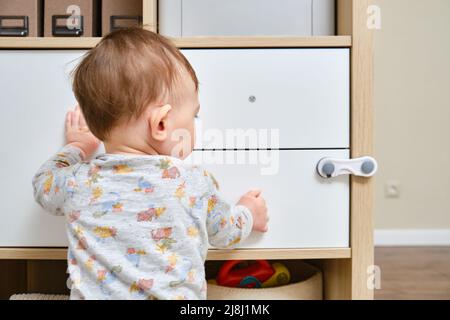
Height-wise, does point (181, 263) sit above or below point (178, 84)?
below

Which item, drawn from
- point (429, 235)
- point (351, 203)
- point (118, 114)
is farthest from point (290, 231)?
point (429, 235)

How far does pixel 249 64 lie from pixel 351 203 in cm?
31

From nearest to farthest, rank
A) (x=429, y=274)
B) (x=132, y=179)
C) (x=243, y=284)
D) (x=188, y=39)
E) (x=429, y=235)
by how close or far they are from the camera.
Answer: (x=132, y=179), (x=188, y=39), (x=243, y=284), (x=429, y=274), (x=429, y=235)

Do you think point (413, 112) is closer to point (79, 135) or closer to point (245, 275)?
point (245, 275)

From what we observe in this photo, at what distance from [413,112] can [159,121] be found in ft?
6.28

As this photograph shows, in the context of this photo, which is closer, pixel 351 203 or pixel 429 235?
pixel 351 203

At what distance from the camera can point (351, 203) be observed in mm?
940

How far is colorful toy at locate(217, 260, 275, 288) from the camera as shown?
114cm

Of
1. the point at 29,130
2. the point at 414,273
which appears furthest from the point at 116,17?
the point at 414,273

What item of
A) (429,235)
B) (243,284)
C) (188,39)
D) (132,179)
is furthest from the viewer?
(429,235)

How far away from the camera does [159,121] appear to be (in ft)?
2.48

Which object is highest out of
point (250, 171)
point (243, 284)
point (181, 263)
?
point (250, 171)

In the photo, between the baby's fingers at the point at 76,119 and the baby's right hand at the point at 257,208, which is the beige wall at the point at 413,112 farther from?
the baby's fingers at the point at 76,119

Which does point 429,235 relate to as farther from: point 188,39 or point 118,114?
point 118,114
